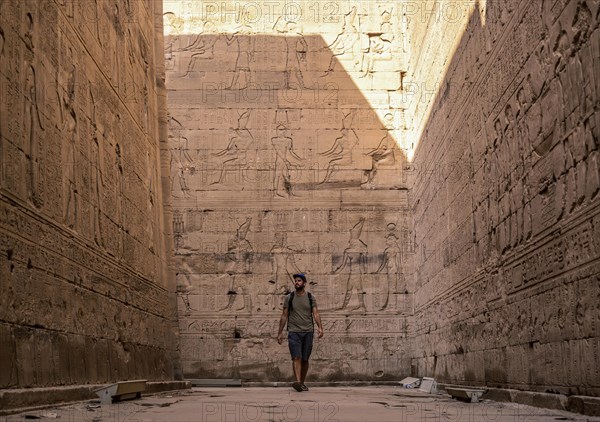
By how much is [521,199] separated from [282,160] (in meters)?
9.19

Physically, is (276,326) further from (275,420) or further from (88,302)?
(275,420)

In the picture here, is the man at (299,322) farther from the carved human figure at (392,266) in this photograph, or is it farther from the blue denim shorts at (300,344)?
the carved human figure at (392,266)

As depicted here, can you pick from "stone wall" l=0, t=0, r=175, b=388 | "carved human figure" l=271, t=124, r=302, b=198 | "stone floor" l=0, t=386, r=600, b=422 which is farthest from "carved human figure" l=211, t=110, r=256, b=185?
"stone floor" l=0, t=386, r=600, b=422

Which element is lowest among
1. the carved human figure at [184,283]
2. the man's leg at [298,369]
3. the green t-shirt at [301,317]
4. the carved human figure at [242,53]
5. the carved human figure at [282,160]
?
the man's leg at [298,369]

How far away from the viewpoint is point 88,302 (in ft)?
25.5

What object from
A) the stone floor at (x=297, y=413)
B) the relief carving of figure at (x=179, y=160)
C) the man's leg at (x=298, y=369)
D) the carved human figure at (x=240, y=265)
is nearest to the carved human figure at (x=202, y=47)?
the relief carving of figure at (x=179, y=160)

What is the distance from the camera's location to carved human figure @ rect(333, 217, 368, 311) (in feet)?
52.4

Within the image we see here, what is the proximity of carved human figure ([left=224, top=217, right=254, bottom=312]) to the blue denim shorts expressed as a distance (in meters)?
5.71

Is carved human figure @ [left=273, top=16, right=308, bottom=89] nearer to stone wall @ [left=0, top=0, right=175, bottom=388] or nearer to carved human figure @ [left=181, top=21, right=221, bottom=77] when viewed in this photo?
carved human figure @ [left=181, top=21, right=221, bottom=77]

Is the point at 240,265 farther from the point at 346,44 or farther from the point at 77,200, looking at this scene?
the point at 77,200

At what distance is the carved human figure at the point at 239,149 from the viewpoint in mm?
16406

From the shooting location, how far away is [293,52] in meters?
16.7

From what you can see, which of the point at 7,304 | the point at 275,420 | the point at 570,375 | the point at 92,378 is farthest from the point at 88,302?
the point at 570,375

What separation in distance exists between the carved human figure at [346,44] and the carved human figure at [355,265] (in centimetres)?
303
